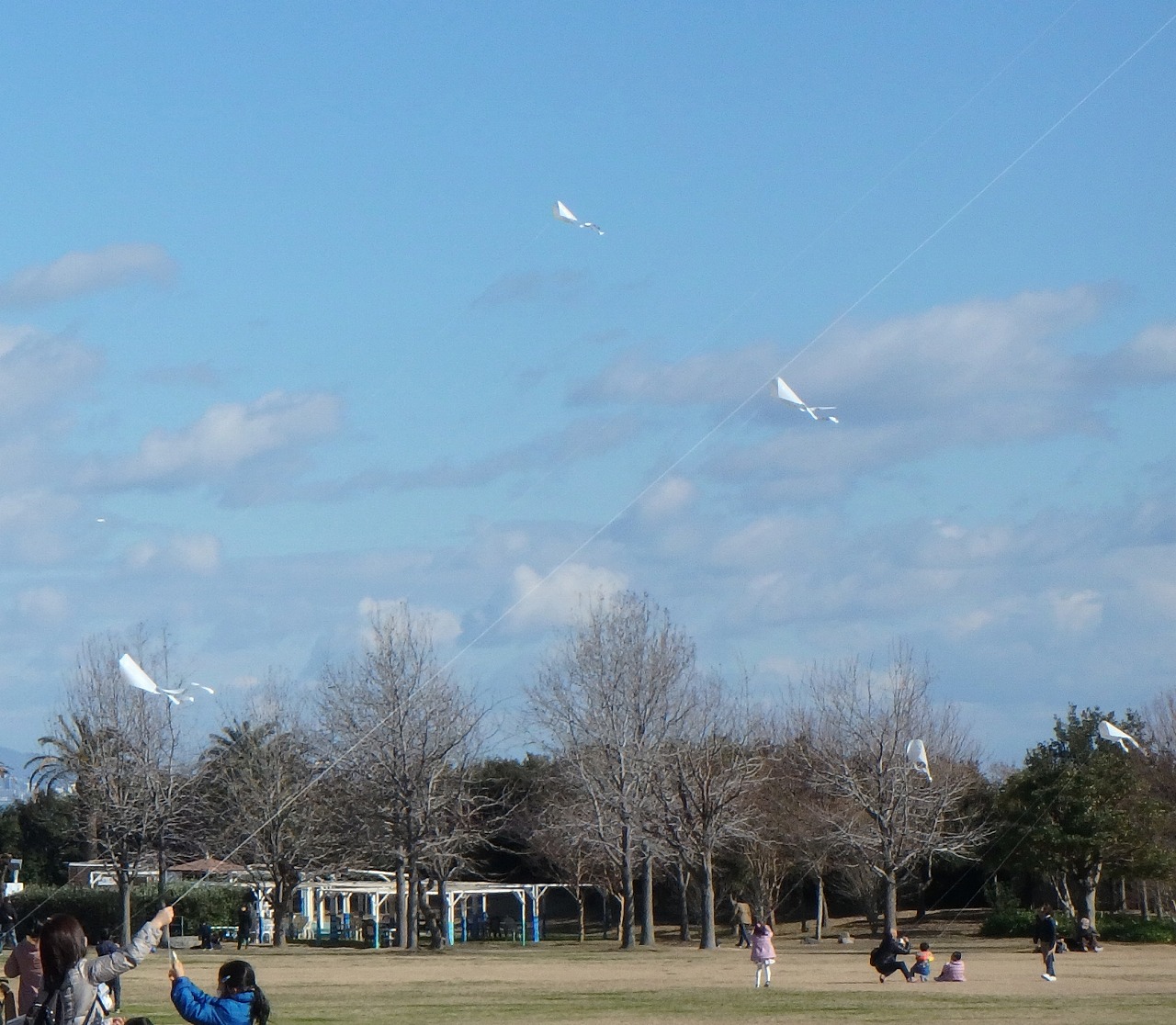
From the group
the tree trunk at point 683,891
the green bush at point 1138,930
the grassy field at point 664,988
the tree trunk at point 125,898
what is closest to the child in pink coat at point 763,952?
the grassy field at point 664,988

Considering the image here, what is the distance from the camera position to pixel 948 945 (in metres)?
50.1

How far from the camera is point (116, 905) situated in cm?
5775

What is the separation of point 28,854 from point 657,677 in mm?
41984

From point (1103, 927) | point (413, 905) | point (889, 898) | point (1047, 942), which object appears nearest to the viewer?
point (1047, 942)

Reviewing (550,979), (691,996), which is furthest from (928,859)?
(691,996)

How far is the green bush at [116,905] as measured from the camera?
189ft

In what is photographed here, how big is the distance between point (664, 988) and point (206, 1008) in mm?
22556

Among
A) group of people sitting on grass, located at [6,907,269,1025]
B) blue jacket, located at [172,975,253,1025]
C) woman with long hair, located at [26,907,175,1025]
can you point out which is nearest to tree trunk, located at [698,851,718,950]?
blue jacket, located at [172,975,253,1025]

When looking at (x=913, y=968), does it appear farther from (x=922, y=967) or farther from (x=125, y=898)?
(x=125, y=898)

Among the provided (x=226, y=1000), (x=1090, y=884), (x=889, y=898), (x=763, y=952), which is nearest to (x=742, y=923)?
(x=889, y=898)

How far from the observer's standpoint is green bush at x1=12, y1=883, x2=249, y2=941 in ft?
189

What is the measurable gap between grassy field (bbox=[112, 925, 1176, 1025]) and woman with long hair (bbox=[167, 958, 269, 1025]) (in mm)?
13706

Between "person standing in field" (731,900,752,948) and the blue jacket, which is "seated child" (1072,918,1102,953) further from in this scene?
the blue jacket

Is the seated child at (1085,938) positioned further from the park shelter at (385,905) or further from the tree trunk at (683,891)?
the park shelter at (385,905)
